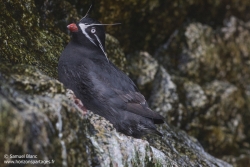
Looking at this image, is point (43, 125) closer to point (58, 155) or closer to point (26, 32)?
point (58, 155)

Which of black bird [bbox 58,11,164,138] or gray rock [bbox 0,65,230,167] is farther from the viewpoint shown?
black bird [bbox 58,11,164,138]

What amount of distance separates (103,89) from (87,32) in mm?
1027

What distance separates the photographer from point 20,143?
3943 millimetres

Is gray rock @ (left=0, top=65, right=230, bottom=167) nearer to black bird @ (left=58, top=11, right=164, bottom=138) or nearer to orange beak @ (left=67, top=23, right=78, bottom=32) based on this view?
black bird @ (left=58, top=11, right=164, bottom=138)

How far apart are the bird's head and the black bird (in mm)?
13

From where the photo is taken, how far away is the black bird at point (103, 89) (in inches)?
234

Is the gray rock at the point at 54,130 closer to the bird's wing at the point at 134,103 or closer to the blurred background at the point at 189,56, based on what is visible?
the bird's wing at the point at 134,103

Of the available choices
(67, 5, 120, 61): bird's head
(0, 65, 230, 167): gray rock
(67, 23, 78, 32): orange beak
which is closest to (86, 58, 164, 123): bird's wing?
(0, 65, 230, 167): gray rock

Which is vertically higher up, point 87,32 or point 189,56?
point 189,56

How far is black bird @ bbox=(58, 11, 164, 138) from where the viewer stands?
19.5 feet

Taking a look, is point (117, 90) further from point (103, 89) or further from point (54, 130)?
point (54, 130)

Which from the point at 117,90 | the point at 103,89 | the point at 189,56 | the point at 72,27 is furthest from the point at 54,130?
the point at 189,56

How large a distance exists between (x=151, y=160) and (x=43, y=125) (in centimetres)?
172

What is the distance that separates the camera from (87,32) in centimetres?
665
